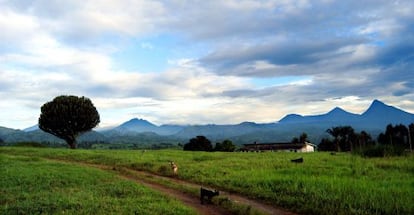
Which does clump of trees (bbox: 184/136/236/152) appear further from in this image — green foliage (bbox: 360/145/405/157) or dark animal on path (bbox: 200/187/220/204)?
dark animal on path (bbox: 200/187/220/204)

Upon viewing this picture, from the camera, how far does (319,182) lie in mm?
21781

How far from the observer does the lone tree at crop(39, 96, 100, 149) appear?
265 ft

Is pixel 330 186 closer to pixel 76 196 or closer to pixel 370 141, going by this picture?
pixel 76 196

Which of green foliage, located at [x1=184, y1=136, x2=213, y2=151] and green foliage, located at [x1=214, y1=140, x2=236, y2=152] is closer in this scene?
green foliage, located at [x1=214, y1=140, x2=236, y2=152]

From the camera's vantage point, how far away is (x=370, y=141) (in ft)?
150

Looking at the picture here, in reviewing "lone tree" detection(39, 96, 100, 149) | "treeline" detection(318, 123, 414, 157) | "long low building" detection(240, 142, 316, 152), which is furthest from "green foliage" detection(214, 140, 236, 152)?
"lone tree" detection(39, 96, 100, 149)

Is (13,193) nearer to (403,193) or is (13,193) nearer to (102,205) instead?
(102,205)

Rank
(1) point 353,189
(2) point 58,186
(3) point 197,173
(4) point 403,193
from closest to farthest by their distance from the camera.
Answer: (4) point 403,193 → (1) point 353,189 → (2) point 58,186 → (3) point 197,173

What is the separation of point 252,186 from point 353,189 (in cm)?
544

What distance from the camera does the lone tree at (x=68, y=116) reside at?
80812 mm

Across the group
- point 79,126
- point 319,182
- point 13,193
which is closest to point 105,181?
point 13,193

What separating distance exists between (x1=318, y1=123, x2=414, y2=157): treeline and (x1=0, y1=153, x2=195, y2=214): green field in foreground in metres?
20.4

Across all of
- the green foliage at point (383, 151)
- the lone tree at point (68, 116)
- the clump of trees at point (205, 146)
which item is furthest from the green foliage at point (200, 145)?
the green foliage at point (383, 151)

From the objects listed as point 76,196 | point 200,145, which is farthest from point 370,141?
point 200,145
